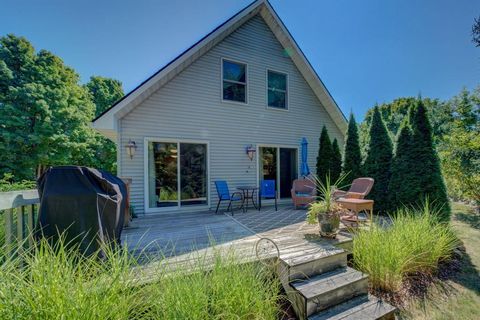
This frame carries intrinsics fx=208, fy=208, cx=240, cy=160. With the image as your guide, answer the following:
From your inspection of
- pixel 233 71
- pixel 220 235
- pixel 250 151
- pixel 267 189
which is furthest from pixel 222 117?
pixel 220 235

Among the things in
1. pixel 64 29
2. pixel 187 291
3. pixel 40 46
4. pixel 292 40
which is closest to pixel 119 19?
pixel 64 29

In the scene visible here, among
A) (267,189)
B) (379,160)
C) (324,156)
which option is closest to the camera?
(379,160)

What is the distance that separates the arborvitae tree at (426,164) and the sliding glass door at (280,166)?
152 inches

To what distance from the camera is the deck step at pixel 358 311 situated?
2.30 meters

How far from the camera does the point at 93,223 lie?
7.74ft

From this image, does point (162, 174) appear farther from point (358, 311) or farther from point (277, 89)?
point (358, 311)

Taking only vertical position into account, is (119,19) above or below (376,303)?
above

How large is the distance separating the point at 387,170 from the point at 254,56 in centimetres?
592

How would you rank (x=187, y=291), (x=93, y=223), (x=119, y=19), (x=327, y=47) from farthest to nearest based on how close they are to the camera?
(x=327, y=47) → (x=119, y=19) → (x=93, y=223) → (x=187, y=291)

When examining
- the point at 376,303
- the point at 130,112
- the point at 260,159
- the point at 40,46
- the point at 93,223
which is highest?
the point at 40,46

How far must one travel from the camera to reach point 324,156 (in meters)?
8.30

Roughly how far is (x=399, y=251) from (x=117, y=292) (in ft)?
11.8

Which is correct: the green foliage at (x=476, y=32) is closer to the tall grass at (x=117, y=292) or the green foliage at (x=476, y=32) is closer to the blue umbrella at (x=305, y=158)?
the blue umbrella at (x=305, y=158)

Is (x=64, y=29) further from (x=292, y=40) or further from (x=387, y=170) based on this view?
(x=387, y=170)
